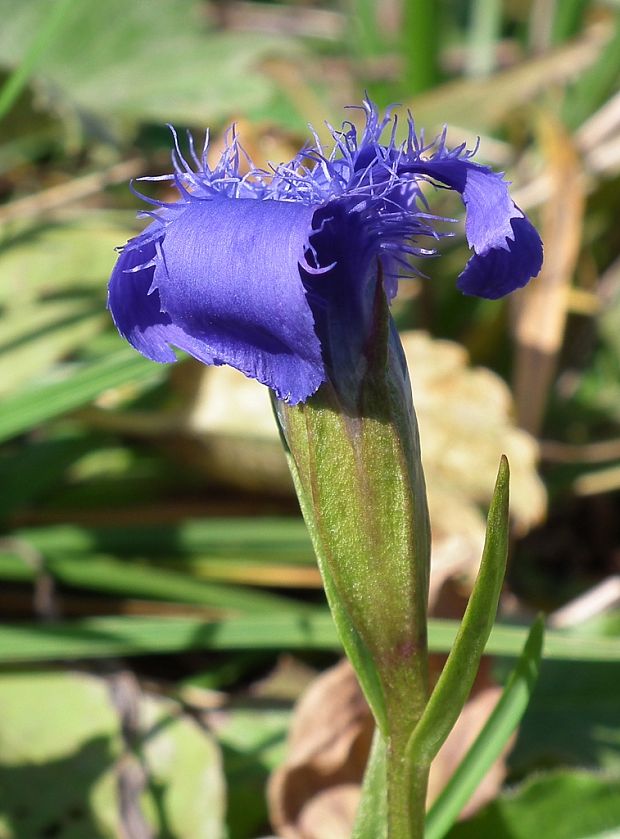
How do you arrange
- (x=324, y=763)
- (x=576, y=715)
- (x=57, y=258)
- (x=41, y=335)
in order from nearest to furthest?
1. (x=324, y=763)
2. (x=576, y=715)
3. (x=41, y=335)
4. (x=57, y=258)

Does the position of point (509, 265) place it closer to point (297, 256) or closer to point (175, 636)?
point (297, 256)

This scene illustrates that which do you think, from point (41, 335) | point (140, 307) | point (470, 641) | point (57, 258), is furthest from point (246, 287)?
point (57, 258)

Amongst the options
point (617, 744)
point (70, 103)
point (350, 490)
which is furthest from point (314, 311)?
point (70, 103)

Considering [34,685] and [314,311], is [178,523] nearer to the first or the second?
[34,685]

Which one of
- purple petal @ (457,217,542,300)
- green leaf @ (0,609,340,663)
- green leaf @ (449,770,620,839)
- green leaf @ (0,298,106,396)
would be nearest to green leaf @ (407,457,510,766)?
purple petal @ (457,217,542,300)

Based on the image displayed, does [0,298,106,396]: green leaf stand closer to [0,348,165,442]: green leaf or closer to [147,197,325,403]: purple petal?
[0,348,165,442]: green leaf

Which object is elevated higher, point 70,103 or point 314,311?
point 70,103

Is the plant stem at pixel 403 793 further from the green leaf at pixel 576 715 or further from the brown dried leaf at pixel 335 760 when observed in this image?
the green leaf at pixel 576 715
